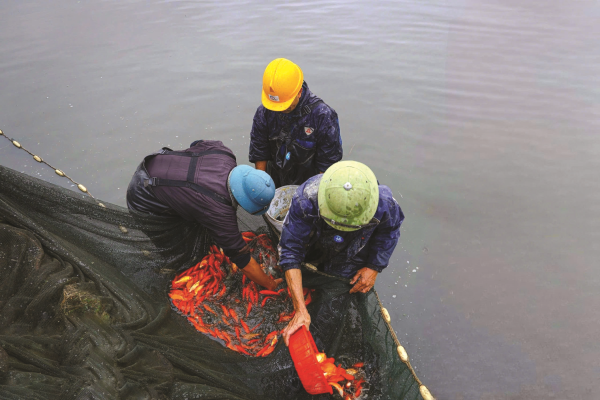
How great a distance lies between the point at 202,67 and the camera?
23.6 feet

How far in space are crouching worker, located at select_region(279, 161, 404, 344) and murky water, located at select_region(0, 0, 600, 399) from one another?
1.23 meters

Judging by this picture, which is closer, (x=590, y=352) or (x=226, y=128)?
(x=590, y=352)

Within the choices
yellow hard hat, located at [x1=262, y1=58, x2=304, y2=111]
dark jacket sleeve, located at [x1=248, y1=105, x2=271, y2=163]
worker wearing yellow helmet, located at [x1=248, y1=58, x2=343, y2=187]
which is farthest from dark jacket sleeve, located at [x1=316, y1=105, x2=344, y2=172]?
dark jacket sleeve, located at [x1=248, y1=105, x2=271, y2=163]

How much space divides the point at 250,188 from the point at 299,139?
38.5 inches

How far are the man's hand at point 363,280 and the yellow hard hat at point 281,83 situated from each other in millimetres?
1506

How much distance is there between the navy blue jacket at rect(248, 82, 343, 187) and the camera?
3250 millimetres

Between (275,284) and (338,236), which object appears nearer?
(338,236)

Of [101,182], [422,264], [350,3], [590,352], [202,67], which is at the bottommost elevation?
[590,352]

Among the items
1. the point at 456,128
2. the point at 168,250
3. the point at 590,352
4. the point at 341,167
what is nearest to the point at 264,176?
the point at 341,167

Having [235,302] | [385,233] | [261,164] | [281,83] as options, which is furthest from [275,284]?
[281,83]

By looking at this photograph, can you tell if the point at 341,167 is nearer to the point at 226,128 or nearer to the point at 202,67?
the point at 226,128

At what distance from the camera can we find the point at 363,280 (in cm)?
257

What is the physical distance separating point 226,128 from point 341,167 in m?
4.07

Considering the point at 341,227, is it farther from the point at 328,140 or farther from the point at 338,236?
the point at 328,140
